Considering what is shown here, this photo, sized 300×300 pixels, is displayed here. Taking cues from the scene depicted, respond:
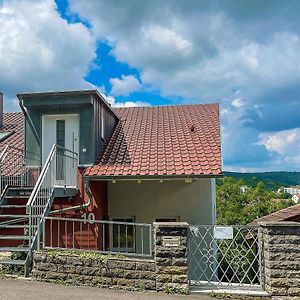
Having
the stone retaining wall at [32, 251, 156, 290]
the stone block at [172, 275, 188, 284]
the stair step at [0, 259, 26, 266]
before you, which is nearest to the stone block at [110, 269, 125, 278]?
the stone retaining wall at [32, 251, 156, 290]

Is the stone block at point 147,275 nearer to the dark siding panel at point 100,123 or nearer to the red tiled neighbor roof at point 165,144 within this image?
the red tiled neighbor roof at point 165,144

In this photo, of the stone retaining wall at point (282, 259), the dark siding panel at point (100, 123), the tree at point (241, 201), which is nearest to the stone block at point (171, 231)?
the stone retaining wall at point (282, 259)

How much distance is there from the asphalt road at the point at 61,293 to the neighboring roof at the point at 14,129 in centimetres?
764

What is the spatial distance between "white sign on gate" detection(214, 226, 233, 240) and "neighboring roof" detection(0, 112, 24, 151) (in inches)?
350

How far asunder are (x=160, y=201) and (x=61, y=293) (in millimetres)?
6276

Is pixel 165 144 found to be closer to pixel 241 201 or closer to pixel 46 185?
pixel 46 185

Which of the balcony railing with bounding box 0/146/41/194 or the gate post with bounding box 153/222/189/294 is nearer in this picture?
the gate post with bounding box 153/222/189/294

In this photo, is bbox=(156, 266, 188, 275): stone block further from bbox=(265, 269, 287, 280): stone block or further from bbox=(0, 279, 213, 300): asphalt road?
bbox=(265, 269, 287, 280): stone block

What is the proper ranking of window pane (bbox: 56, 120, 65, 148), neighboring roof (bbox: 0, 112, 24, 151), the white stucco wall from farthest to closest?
neighboring roof (bbox: 0, 112, 24, 151) → the white stucco wall → window pane (bbox: 56, 120, 65, 148)

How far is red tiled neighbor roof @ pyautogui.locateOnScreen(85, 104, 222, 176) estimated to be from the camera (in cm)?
1064

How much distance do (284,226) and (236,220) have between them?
24654 millimetres

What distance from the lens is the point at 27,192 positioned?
33.2 feet

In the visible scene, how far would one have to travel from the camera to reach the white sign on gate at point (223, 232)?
682cm

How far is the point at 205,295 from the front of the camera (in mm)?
6465
